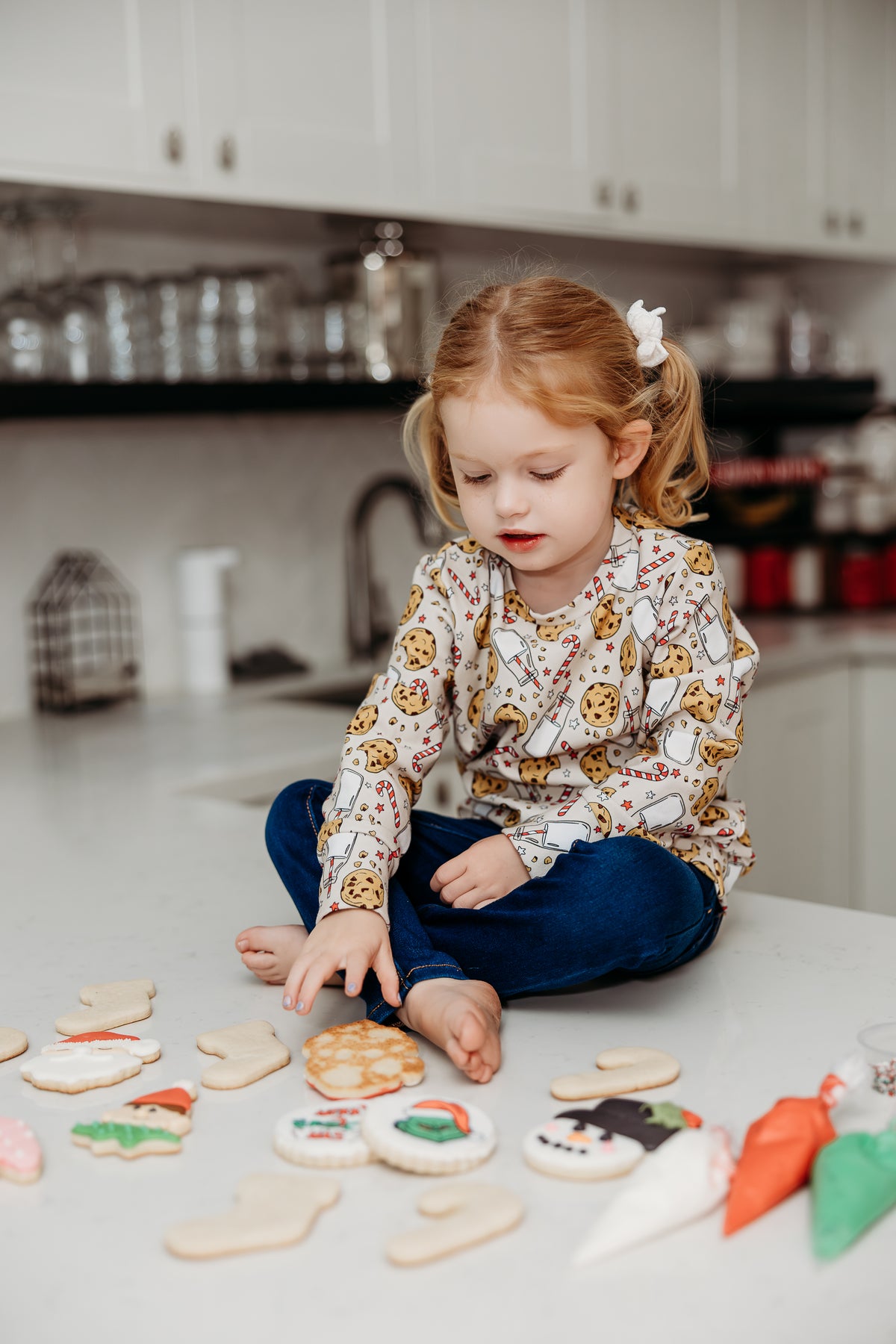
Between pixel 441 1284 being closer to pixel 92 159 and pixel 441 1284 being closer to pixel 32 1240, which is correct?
pixel 32 1240

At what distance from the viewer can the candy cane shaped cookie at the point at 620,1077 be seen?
931mm

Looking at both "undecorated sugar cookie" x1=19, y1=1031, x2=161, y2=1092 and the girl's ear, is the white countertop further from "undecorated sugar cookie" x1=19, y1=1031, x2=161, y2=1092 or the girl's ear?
the girl's ear

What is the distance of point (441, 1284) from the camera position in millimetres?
720

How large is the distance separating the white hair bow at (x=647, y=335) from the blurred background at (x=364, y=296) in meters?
0.17

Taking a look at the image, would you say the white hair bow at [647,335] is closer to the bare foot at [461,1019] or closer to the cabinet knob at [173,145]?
the bare foot at [461,1019]

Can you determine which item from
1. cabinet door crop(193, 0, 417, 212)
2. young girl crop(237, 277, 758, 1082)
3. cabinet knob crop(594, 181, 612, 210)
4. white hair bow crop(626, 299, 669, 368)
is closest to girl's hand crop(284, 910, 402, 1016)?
young girl crop(237, 277, 758, 1082)

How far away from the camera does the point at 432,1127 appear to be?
0.87 m

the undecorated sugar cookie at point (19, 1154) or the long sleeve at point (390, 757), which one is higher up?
the long sleeve at point (390, 757)

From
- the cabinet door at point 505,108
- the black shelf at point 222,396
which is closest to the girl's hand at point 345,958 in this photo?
the black shelf at point 222,396

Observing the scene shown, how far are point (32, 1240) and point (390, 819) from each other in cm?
50

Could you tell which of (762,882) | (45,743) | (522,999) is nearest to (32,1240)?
(522,999)

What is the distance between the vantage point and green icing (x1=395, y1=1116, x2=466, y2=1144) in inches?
33.7

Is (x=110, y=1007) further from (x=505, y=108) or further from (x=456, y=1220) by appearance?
(x=505, y=108)

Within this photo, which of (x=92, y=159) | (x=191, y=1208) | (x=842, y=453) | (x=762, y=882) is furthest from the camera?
(x=842, y=453)
